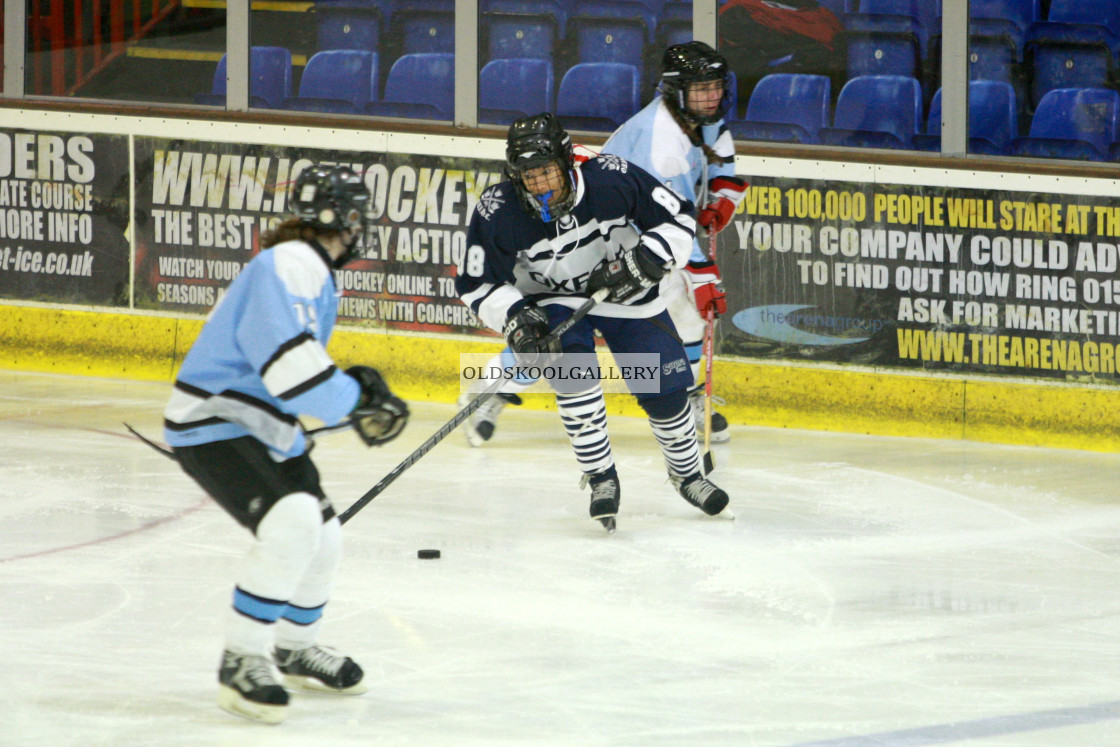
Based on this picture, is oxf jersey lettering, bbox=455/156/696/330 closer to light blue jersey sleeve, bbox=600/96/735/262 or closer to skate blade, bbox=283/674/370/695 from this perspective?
light blue jersey sleeve, bbox=600/96/735/262

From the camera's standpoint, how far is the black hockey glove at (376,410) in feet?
9.95

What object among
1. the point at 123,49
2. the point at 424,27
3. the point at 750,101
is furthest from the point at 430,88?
the point at 123,49

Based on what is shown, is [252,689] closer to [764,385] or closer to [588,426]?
[588,426]

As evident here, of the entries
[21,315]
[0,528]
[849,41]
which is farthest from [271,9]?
[0,528]

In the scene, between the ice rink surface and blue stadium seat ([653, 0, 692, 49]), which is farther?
blue stadium seat ([653, 0, 692, 49])

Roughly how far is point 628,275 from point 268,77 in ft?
10.6

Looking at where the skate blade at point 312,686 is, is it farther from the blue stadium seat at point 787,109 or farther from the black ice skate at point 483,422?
the blue stadium seat at point 787,109

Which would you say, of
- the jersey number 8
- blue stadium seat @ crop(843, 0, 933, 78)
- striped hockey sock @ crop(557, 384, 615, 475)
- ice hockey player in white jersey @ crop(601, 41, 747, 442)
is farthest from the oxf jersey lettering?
blue stadium seat @ crop(843, 0, 933, 78)

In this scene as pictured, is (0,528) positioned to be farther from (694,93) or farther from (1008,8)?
(1008,8)

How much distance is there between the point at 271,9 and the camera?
701 centimetres

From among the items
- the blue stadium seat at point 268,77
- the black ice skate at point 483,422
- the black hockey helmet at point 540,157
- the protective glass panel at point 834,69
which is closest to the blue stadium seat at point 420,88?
the blue stadium seat at point 268,77

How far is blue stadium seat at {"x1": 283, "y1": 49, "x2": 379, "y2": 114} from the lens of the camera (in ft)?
22.8

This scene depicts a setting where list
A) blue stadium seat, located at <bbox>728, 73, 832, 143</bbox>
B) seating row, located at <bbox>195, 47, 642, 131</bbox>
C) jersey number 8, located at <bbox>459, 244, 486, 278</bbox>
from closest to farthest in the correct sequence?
jersey number 8, located at <bbox>459, 244, 486, 278</bbox>
blue stadium seat, located at <bbox>728, 73, 832, 143</bbox>
seating row, located at <bbox>195, 47, 642, 131</bbox>

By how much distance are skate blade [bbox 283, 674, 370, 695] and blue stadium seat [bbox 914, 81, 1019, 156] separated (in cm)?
375
